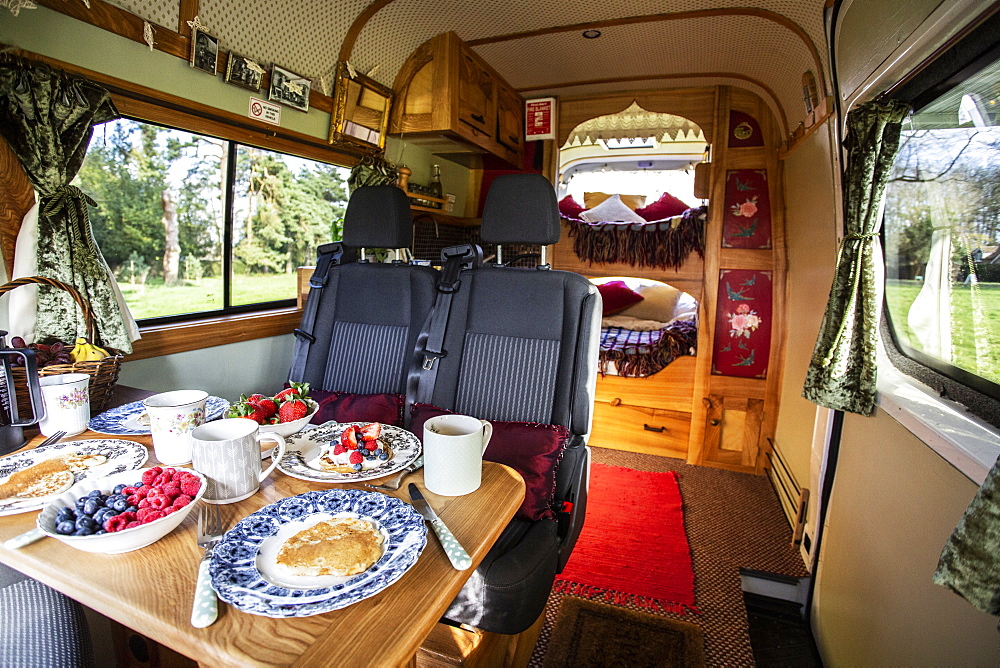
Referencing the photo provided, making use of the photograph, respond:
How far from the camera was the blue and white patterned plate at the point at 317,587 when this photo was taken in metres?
0.67

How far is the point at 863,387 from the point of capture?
1.73m

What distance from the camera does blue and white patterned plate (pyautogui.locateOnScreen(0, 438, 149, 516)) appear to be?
3.25 feet

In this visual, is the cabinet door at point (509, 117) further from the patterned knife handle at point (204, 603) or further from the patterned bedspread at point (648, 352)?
the patterned knife handle at point (204, 603)

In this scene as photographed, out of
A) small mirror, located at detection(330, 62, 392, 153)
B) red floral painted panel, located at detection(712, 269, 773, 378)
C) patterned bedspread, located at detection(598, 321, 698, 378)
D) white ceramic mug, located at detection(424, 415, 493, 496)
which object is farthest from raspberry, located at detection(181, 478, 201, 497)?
red floral painted panel, located at detection(712, 269, 773, 378)

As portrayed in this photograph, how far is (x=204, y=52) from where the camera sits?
2.11 meters

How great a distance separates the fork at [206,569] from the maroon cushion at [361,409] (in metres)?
0.86

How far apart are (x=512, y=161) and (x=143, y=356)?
282cm

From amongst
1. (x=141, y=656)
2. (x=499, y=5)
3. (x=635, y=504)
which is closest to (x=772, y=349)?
(x=635, y=504)

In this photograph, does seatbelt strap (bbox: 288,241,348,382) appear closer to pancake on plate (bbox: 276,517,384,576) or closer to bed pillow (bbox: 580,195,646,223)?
pancake on plate (bbox: 276,517,384,576)

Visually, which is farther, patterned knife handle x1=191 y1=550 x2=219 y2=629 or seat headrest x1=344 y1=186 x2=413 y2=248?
seat headrest x1=344 y1=186 x2=413 y2=248

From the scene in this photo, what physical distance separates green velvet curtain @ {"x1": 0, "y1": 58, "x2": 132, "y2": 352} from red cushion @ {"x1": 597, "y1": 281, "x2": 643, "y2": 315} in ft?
10.6

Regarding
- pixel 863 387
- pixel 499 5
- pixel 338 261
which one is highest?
pixel 499 5

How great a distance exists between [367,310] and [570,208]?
2.45 m

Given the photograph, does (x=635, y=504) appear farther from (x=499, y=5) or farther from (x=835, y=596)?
(x=499, y=5)
